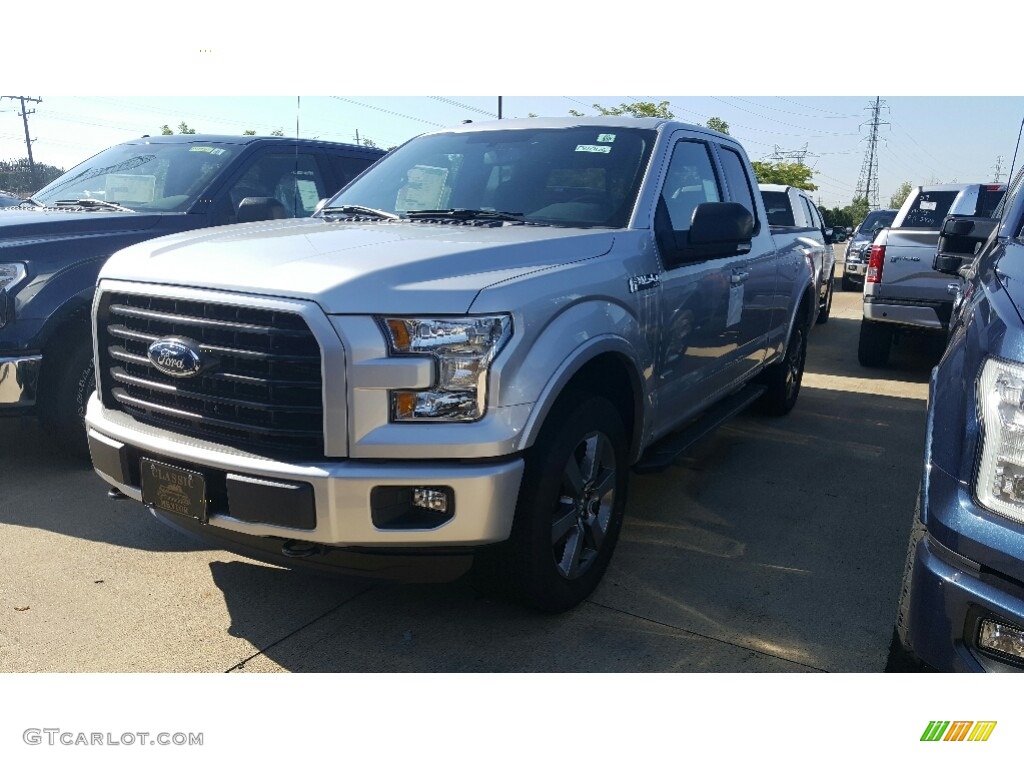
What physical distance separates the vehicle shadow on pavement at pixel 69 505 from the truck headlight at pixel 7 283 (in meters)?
0.88

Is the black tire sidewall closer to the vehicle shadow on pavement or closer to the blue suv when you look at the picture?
Answer: the blue suv

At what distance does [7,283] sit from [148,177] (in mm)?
1560

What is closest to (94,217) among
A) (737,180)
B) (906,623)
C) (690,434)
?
(690,434)

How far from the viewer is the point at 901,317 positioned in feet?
26.3

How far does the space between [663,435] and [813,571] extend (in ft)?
2.95

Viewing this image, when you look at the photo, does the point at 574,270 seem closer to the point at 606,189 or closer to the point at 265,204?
the point at 606,189

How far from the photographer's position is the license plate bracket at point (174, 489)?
2.70 meters

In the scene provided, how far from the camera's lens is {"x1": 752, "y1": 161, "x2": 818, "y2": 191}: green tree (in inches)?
1743

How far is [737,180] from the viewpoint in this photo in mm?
5008

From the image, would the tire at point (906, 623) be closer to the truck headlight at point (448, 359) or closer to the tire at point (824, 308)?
the truck headlight at point (448, 359)

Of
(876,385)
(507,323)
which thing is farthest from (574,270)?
(876,385)

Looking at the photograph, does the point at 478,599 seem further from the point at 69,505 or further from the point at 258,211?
the point at 258,211

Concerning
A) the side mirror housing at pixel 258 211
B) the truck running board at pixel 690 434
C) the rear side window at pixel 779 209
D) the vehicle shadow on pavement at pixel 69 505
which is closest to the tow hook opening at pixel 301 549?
the vehicle shadow on pavement at pixel 69 505

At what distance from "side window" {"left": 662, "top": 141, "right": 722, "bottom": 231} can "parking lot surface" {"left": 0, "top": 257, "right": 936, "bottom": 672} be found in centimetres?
153
